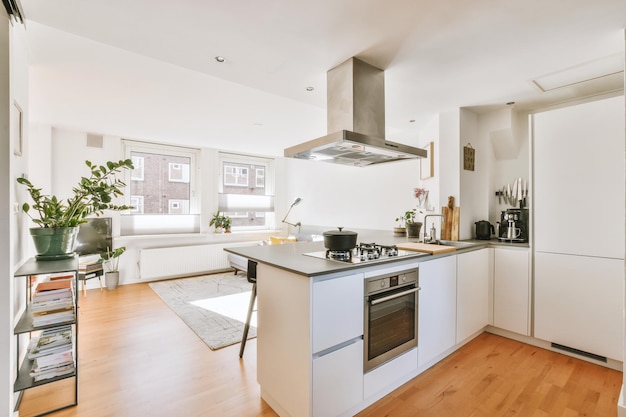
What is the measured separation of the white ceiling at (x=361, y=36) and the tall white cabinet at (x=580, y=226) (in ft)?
1.70

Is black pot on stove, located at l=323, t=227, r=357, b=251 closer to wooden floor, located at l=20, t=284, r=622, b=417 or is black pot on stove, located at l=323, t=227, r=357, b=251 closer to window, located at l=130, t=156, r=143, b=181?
wooden floor, located at l=20, t=284, r=622, b=417

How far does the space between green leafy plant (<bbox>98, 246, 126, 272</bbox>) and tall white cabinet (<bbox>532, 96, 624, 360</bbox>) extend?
5220mm

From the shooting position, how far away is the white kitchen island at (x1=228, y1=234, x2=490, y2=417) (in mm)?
1482

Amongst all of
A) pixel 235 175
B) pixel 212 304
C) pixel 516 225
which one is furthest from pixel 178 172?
pixel 516 225

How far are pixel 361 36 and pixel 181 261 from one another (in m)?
4.73

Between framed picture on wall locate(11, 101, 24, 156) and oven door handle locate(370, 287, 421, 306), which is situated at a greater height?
framed picture on wall locate(11, 101, 24, 156)

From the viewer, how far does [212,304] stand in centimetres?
374

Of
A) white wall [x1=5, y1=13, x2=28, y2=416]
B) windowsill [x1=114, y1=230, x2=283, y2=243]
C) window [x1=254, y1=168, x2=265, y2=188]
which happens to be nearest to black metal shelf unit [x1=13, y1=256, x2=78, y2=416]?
white wall [x1=5, y1=13, x2=28, y2=416]

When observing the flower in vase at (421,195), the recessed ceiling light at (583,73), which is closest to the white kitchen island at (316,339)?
the flower in vase at (421,195)

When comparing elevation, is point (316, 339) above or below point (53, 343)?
above

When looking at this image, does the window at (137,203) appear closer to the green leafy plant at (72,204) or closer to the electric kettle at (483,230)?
the green leafy plant at (72,204)

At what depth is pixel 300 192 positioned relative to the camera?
628cm

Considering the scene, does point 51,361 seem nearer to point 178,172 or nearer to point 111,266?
point 111,266

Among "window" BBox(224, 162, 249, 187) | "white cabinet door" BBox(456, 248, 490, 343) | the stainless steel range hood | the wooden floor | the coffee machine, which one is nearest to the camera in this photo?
the wooden floor
